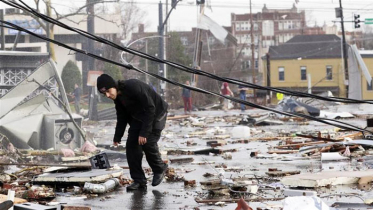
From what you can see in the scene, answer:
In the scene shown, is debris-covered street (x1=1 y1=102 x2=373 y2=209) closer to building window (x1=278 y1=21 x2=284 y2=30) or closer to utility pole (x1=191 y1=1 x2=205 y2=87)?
utility pole (x1=191 y1=1 x2=205 y2=87)

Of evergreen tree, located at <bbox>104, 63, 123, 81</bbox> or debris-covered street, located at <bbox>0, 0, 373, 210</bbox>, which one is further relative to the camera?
evergreen tree, located at <bbox>104, 63, 123, 81</bbox>

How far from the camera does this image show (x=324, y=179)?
10.5 meters

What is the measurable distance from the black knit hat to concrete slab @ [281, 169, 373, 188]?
243cm

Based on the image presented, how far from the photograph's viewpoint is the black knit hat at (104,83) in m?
10.2

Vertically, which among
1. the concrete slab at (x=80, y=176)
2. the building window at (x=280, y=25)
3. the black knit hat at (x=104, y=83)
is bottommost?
the concrete slab at (x=80, y=176)

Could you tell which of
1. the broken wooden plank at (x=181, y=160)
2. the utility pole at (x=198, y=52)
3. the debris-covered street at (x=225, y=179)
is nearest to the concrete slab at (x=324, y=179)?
the debris-covered street at (x=225, y=179)

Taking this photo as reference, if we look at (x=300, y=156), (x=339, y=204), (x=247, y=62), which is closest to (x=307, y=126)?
(x=300, y=156)

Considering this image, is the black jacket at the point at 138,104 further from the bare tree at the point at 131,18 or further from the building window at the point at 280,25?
the building window at the point at 280,25

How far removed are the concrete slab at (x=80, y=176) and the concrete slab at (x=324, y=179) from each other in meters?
2.32

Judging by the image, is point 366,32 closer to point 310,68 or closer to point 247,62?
point 247,62

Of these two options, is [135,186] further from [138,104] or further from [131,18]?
[131,18]

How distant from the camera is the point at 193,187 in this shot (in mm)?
10930

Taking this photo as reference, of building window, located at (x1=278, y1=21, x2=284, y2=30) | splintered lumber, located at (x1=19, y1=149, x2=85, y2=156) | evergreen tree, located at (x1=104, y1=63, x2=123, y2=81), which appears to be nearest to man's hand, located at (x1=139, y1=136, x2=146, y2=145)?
splintered lumber, located at (x1=19, y1=149, x2=85, y2=156)

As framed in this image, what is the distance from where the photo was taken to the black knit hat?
10180 millimetres
